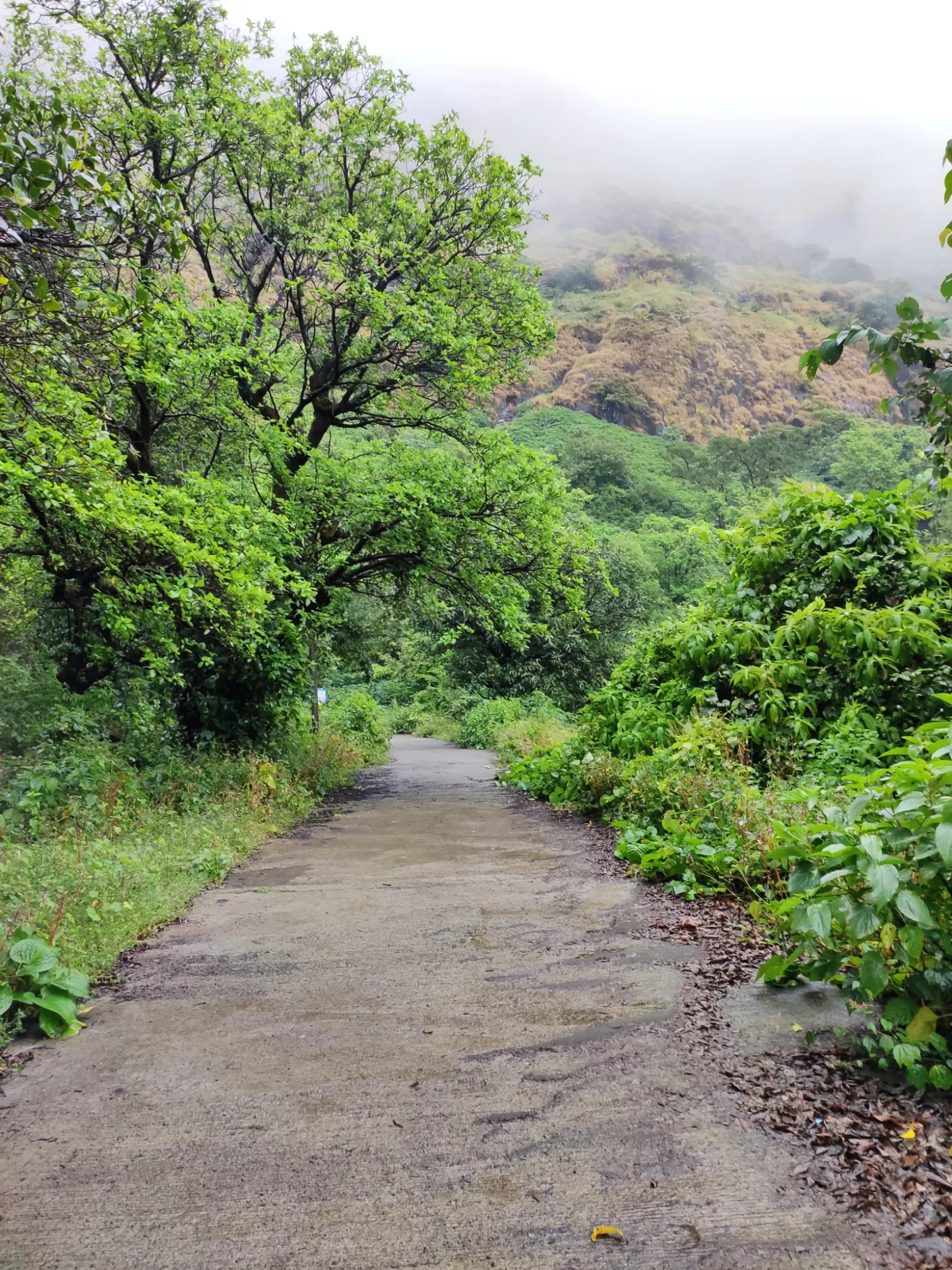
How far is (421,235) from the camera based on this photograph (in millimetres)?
11719

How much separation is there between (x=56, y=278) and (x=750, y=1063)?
471 cm

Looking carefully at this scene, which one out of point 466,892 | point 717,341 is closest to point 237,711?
point 466,892

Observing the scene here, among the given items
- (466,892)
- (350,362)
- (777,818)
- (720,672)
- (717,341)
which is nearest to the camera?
(777,818)

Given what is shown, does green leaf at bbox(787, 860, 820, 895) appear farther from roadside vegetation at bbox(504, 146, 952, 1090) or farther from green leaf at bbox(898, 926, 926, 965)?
Answer: green leaf at bbox(898, 926, 926, 965)

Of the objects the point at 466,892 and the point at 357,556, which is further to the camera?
the point at 357,556

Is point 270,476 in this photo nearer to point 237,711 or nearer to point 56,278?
point 237,711

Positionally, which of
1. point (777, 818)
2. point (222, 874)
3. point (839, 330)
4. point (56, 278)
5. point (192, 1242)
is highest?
point (56, 278)

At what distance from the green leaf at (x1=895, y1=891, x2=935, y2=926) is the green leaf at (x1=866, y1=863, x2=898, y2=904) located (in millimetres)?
28

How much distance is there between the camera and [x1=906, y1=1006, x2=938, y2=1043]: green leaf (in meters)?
2.38

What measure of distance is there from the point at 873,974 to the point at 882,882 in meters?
0.32

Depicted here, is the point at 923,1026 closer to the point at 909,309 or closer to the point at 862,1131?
the point at 862,1131

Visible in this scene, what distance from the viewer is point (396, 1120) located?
8.29 ft

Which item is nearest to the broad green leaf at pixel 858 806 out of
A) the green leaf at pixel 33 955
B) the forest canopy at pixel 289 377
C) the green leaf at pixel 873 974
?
the green leaf at pixel 873 974

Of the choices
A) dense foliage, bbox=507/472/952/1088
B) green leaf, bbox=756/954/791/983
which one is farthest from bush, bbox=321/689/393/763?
green leaf, bbox=756/954/791/983
